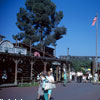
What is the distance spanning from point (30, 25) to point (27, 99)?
38.8m

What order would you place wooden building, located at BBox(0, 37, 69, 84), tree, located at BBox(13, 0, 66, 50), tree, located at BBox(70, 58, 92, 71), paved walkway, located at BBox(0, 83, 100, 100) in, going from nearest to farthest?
paved walkway, located at BBox(0, 83, 100, 100) < wooden building, located at BBox(0, 37, 69, 84) < tree, located at BBox(13, 0, 66, 50) < tree, located at BBox(70, 58, 92, 71)

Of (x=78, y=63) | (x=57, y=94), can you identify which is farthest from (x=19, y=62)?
(x=78, y=63)

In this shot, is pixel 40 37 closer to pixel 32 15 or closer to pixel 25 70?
pixel 32 15

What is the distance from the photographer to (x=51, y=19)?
51656 millimetres

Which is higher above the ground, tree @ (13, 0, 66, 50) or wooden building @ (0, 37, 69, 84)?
tree @ (13, 0, 66, 50)

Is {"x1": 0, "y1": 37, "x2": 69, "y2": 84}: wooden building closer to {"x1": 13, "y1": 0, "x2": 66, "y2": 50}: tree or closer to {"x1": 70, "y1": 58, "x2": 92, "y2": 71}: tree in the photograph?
{"x1": 13, "y1": 0, "x2": 66, "y2": 50}: tree

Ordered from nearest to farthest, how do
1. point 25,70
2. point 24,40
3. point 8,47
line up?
point 8,47, point 25,70, point 24,40

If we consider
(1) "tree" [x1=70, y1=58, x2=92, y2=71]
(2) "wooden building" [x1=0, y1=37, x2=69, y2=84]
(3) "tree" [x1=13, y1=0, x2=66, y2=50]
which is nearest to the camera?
(2) "wooden building" [x1=0, y1=37, x2=69, y2=84]

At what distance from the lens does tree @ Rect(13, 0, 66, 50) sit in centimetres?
4884

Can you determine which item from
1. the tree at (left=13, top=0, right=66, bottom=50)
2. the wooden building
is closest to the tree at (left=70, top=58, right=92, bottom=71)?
the tree at (left=13, top=0, right=66, bottom=50)

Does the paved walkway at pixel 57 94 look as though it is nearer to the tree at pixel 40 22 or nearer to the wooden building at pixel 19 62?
the wooden building at pixel 19 62

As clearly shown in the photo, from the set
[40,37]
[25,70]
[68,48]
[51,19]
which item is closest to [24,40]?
[40,37]

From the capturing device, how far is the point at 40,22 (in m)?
49.0

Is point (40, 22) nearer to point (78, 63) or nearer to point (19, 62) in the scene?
point (19, 62)
